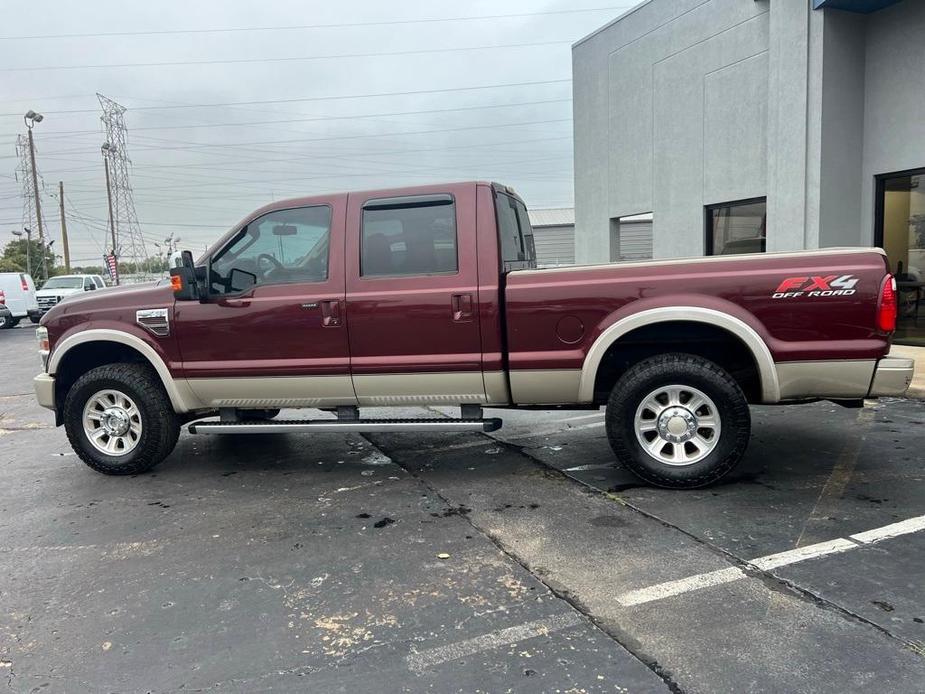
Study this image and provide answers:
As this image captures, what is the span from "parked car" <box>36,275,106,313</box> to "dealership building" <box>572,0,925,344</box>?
20.5 m

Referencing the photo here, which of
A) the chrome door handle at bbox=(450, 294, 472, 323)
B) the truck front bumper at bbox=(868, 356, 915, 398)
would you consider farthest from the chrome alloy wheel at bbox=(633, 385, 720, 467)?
the chrome door handle at bbox=(450, 294, 472, 323)

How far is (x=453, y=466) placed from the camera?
5.63 meters

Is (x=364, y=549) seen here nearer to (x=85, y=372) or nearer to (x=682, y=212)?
(x=85, y=372)

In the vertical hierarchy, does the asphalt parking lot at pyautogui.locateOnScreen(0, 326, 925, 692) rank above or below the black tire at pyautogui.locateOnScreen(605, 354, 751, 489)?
below

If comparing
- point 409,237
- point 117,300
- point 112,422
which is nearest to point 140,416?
point 112,422

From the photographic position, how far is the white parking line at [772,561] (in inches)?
131

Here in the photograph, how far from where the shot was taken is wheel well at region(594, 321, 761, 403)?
486cm

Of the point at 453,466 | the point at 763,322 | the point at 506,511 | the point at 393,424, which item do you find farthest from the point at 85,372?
the point at 763,322

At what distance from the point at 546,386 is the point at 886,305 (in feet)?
7.17

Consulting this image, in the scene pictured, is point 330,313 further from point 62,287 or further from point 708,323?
point 62,287

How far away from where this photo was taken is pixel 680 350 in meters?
5.10

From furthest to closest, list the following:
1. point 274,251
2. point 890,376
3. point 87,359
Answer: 1. point 87,359
2. point 274,251
3. point 890,376

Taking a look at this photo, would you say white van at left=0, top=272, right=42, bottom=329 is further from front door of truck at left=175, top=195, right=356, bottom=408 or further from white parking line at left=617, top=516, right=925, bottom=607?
white parking line at left=617, top=516, right=925, bottom=607

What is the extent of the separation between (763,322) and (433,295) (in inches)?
86.6
